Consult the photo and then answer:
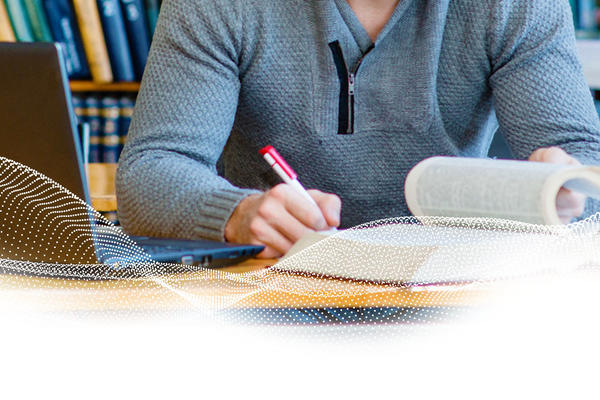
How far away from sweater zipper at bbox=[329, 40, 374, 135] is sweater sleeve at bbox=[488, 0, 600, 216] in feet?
0.64

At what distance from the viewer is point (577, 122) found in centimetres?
108

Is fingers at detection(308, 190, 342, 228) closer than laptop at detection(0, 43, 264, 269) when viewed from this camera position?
No

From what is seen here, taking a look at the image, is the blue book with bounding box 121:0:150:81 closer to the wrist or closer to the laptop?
the wrist

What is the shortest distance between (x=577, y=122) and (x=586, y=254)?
20.5 inches

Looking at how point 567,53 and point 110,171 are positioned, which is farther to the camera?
point 110,171

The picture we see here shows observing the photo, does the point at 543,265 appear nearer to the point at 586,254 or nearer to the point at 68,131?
the point at 586,254

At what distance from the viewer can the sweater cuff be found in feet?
2.79

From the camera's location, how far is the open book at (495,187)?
0.61 metres

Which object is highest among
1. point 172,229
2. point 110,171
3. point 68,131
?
point 68,131

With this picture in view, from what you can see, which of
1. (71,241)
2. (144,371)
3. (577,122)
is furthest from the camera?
(577,122)

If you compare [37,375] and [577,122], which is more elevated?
[37,375]

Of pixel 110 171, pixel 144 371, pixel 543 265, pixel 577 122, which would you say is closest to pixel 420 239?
pixel 543 265

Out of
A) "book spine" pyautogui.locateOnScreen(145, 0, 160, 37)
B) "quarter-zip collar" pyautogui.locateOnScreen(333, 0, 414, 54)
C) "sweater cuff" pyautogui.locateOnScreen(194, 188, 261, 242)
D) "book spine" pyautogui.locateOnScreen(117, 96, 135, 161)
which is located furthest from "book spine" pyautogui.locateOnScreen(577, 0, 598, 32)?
"sweater cuff" pyautogui.locateOnScreen(194, 188, 261, 242)

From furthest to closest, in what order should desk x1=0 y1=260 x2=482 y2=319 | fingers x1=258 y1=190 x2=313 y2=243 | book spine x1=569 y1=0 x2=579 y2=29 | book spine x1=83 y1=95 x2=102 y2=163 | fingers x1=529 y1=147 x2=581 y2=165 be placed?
book spine x1=83 y1=95 x2=102 y2=163
book spine x1=569 y1=0 x2=579 y2=29
fingers x1=529 y1=147 x2=581 y2=165
fingers x1=258 y1=190 x2=313 y2=243
desk x1=0 y1=260 x2=482 y2=319
